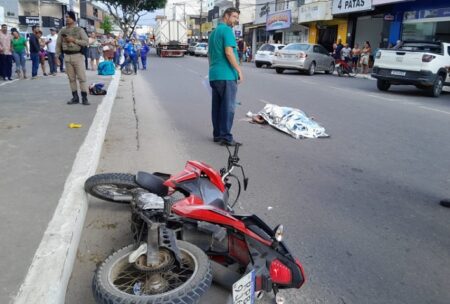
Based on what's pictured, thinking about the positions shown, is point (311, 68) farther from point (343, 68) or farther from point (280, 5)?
point (280, 5)

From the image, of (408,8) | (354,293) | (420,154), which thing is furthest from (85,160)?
(408,8)

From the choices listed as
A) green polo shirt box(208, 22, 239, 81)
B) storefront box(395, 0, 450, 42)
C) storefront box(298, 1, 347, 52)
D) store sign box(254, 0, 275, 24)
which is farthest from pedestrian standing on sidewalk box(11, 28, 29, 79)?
store sign box(254, 0, 275, 24)

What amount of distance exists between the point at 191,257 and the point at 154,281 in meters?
0.24

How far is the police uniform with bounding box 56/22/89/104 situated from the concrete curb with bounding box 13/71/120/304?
4426 millimetres

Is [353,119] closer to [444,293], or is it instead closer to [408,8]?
[444,293]

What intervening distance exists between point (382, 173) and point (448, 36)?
20.1 metres

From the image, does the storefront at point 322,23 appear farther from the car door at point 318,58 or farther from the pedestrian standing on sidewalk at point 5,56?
the pedestrian standing on sidewalk at point 5,56

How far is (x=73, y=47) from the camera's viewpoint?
8.50m

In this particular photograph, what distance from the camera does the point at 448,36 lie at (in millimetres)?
22031

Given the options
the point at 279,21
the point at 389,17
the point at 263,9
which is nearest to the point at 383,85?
the point at 389,17

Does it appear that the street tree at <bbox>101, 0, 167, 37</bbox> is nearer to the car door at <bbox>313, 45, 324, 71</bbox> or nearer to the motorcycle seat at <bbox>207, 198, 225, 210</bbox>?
the car door at <bbox>313, 45, 324, 71</bbox>

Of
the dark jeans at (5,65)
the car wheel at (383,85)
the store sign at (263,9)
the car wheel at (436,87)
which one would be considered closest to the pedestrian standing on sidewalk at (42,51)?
the dark jeans at (5,65)

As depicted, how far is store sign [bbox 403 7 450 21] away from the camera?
21.2 meters

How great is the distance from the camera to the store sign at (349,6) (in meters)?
25.4
